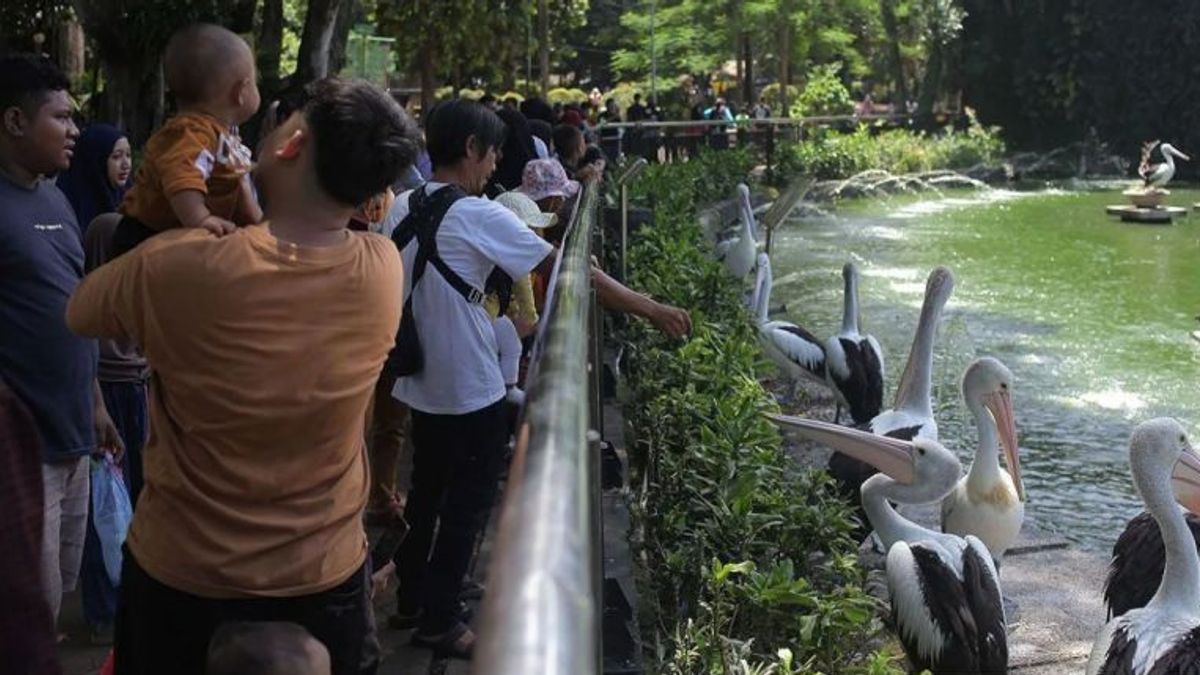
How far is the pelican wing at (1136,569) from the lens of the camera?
18.4ft

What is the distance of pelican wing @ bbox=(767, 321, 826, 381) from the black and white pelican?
386cm

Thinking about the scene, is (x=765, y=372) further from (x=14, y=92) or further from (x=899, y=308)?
(x=899, y=308)

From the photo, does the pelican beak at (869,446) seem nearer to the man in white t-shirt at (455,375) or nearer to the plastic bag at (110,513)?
the man in white t-shirt at (455,375)

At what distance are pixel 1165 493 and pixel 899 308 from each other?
29.2 ft

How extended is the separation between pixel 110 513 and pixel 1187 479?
12.9 feet

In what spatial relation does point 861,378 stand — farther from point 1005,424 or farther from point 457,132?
point 457,132

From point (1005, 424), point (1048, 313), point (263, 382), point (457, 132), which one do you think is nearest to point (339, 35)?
point (1048, 313)

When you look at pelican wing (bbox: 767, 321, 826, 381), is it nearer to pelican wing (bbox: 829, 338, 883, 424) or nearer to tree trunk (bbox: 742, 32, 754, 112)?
pelican wing (bbox: 829, 338, 883, 424)

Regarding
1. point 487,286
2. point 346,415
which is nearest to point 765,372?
point 487,286

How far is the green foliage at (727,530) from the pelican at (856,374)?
6.73 ft

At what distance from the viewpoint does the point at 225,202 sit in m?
3.35

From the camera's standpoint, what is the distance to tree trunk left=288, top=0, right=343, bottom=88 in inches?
518

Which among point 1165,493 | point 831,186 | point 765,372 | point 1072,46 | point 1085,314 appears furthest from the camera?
point 1072,46

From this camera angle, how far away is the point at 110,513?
427 cm
